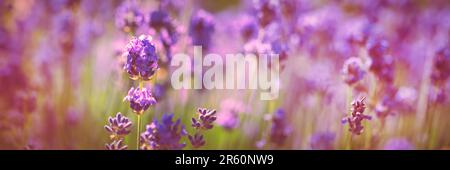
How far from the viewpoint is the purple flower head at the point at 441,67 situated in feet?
5.79

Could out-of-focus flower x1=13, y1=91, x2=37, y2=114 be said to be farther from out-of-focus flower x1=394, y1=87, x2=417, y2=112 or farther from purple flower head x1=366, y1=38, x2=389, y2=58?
out-of-focus flower x1=394, y1=87, x2=417, y2=112

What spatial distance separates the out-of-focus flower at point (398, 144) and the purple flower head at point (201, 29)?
0.64 meters

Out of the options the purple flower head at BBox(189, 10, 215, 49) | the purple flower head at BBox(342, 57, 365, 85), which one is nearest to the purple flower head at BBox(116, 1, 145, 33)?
the purple flower head at BBox(189, 10, 215, 49)

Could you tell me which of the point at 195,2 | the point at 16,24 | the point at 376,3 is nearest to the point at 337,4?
the point at 376,3

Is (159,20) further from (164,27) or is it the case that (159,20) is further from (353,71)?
(353,71)

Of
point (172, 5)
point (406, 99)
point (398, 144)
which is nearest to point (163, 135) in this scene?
point (172, 5)

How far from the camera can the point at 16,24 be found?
2.33 m

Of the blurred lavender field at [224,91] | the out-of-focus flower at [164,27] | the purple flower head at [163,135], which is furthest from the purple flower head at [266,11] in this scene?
the purple flower head at [163,135]

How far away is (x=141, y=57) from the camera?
141 centimetres

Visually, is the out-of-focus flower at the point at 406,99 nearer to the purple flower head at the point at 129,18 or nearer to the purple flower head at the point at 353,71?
the purple flower head at the point at 353,71

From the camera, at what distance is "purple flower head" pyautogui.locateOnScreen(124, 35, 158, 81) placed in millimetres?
1408

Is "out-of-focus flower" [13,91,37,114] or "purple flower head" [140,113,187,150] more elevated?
"out-of-focus flower" [13,91,37,114]

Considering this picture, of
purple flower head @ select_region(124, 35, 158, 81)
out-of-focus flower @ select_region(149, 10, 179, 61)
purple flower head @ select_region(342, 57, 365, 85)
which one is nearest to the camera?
purple flower head @ select_region(124, 35, 158, 81)

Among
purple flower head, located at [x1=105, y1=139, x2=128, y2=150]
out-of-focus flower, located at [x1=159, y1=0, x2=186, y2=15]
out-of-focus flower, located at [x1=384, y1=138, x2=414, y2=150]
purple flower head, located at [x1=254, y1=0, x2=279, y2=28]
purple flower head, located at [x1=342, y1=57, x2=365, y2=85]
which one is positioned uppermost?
out-of-focus flower, located at [x1=159, y1=0, x2=186, y2=15]
